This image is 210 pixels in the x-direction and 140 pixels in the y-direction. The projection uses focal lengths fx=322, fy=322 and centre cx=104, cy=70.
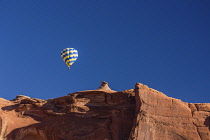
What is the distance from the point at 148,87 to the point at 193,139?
7473 millimetres

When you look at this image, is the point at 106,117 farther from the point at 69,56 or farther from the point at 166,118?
the point at 69,56

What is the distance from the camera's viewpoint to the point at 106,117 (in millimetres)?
36000

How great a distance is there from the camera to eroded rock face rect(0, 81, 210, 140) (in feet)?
108

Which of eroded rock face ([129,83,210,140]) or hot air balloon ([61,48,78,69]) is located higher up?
hot air balloon ([61,48,78,69])

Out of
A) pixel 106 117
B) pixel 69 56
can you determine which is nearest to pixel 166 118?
pixel 106 117

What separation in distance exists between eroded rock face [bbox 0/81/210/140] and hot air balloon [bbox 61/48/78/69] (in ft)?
23.5

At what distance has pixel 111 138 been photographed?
33656 mm

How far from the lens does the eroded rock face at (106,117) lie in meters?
32.9

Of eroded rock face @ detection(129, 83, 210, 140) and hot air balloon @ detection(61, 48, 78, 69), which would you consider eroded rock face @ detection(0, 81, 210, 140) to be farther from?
hot air balloon @ detection(61, 48, 78, 69)

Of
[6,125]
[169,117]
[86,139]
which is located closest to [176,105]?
[169,117]

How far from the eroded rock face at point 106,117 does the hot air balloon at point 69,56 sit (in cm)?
715

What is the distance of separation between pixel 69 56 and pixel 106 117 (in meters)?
12.5

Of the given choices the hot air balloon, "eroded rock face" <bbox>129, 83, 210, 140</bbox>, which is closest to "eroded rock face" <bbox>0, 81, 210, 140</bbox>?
"eroded rock face" <bbox>129, 83, 210, 140</bbox>

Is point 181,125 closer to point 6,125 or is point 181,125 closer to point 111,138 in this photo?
point 111,138
